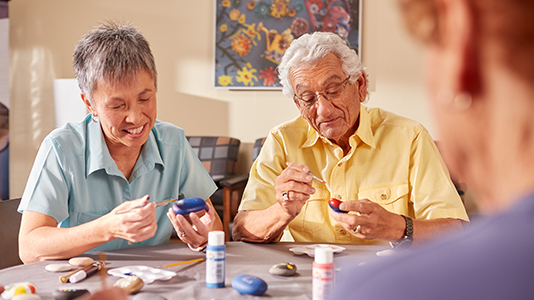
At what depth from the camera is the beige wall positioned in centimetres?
402

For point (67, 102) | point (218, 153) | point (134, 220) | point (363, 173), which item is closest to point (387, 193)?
point (363, 173)

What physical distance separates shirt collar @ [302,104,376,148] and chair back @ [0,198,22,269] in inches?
43.3

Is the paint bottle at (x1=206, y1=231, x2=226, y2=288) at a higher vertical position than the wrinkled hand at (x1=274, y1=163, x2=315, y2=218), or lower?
lower

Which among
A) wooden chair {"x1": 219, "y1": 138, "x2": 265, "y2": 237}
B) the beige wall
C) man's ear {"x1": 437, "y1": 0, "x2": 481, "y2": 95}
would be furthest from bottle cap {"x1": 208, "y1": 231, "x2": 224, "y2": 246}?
the beige wall

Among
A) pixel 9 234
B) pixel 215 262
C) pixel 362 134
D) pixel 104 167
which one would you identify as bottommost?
pixel 9 234

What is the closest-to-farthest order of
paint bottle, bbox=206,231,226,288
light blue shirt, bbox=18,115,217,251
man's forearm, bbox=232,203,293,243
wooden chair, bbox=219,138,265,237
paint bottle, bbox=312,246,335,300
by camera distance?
1. paint bottle, bbox=312,246,335,300
2. paint bottle, bbox=206,231,226,288
3. light blue shirt, bbox=18,115,217,251
4. man's forearm, bbox=232,203,293,243
5. wooden chair, bbox=219,138,265,237

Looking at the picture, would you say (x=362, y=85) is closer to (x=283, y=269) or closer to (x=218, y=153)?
(x=283, y=269)

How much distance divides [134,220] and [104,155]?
0.39m

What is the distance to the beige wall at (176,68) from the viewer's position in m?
4.02

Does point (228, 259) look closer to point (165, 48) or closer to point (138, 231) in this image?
point (138, 231)

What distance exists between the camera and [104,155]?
155 cm

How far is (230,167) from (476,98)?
3694 mm

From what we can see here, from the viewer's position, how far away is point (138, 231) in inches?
50.4

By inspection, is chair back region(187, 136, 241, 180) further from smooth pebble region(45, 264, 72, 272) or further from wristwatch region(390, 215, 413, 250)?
smooth pebble region(45, 264, 72, 272)
